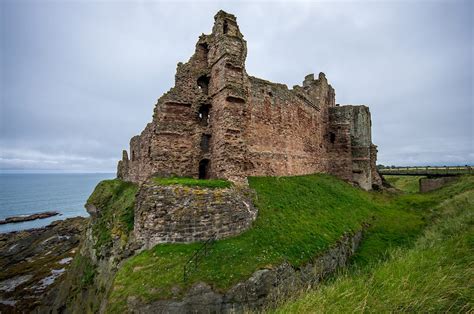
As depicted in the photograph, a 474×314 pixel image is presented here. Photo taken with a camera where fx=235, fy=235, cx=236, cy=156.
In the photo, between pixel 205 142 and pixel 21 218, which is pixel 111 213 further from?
pixel 21 218

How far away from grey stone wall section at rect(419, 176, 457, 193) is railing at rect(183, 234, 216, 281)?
31.6 m

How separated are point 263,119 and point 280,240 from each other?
981 cm

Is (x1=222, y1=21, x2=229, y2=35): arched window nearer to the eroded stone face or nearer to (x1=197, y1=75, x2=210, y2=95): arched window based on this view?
the eroded stone face

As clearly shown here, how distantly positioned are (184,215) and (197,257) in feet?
6.37

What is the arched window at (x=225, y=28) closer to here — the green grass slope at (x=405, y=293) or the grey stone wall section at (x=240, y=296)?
the grey stone wall section at (x=240, y=296)

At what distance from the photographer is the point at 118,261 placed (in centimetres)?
1165

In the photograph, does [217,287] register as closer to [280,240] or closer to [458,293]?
[280,240]

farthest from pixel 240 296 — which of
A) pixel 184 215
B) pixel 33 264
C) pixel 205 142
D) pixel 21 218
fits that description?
pixel 21 218

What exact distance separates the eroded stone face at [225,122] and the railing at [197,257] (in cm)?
420

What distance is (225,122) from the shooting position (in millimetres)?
14008

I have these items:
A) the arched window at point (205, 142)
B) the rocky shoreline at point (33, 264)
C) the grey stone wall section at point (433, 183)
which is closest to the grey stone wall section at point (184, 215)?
the arched window at point (205, 142)

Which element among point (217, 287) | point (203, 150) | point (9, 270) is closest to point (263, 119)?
point (203, 150)

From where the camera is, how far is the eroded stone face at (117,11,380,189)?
14.3 m

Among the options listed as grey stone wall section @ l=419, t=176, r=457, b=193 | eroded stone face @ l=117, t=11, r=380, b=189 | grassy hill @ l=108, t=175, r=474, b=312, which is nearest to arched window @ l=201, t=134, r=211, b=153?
eroded stone face @ l=117, t=11, r=380, b=189
